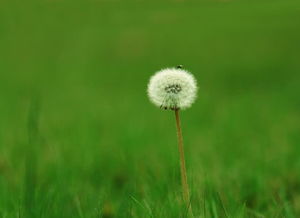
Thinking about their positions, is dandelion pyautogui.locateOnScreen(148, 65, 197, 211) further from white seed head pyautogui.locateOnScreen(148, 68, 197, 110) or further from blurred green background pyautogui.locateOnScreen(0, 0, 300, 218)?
blurred green background pyautogui.locateOnScreen(0, 0, 300, 218)

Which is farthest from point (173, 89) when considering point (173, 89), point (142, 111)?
point (142, 111)

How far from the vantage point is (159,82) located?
6.66 ft

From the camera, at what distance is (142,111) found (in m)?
7.07

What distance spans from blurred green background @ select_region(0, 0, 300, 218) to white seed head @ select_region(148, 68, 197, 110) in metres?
0.38

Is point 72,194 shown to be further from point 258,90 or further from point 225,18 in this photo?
point 225,18

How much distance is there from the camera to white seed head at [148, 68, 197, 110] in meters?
1.91

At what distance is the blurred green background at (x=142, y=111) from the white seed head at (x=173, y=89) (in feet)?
1.24

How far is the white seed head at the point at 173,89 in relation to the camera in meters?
1.91

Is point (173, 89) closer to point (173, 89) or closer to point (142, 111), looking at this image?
point (173, 89)

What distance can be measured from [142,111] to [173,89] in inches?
201

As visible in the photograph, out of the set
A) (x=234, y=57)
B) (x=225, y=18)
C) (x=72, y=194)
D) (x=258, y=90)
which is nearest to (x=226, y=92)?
(x=258, y=90)

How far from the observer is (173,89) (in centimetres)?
198

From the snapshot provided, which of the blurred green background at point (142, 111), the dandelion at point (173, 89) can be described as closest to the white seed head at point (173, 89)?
the dandelion at point (173, 89)

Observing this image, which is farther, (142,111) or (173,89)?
(142,111)
